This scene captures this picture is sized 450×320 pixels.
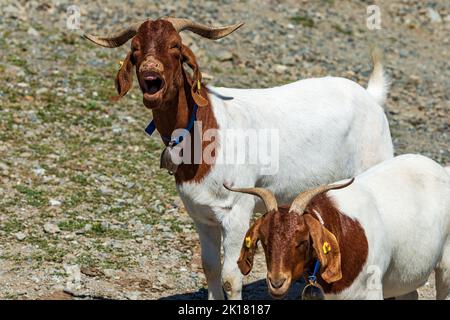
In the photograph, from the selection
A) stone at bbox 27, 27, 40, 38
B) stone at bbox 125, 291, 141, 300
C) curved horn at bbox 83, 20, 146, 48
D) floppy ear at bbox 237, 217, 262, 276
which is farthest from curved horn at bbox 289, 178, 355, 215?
stone at bbox 27, 27, 40, 38

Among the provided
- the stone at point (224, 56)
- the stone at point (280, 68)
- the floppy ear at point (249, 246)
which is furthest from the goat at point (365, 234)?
the stone at point (224, 56)

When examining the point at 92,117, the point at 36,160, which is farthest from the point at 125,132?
the point at 36,160

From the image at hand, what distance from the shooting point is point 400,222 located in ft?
29.5

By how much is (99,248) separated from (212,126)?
9.57ft

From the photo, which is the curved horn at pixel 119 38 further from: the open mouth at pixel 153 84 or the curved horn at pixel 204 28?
the open mouth at pixel 153 84

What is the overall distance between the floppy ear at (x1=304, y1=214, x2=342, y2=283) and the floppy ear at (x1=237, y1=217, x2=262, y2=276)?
0.41 m

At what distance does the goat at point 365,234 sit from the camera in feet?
25.1

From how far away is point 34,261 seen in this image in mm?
11359

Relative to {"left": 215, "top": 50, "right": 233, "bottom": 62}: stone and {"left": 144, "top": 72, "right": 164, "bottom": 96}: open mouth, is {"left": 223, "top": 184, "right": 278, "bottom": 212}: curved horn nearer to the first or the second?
{"left": 144, "top": 72, "right": 164, "bottom": 96}: open mouth

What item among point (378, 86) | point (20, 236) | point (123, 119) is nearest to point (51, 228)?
point (20, 236)

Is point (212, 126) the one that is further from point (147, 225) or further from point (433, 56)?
point (433, 56)

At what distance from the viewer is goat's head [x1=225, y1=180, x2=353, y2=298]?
7531 mm

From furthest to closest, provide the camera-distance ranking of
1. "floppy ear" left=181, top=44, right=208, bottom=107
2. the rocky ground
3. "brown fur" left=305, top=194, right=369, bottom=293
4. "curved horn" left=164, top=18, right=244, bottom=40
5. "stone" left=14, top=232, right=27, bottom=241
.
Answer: "stone" left=14, top=232, right=27, bottom=241, the rocky ground, "curved horn" left=164, top=18, right=244, bottom=40, "floppy ear" left=181, top=44, right=208, bottom=107, "brown fur" left=305, top=194, right=369, bottom=293

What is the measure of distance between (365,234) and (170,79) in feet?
7.61
